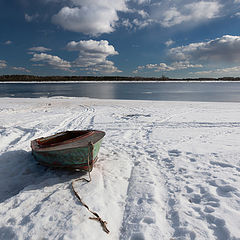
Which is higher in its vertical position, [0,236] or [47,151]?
[47,151]

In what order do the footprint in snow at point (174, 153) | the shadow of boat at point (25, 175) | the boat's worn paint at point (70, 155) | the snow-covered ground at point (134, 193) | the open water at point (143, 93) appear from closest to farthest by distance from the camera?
the snow-covered ground at point (134, 193), the shadow of boat at point (25, 175), the boat's worn paint at point (70, 155), the footprint in snow at point (174, 153), the open water at point (143, 93)

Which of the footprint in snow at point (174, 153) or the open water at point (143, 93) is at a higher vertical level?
the open water at point (143, 93)

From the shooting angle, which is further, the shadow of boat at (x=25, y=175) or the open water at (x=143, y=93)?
the open water at (x=143, y=93)

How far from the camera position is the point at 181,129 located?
31.9ft

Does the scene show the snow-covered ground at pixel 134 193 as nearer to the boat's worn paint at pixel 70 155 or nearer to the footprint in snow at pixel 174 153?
the footprint in snow at pixel 174 153

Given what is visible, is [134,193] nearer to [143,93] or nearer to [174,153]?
[174,153]

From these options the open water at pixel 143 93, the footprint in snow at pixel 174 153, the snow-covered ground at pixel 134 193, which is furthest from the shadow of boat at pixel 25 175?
the open water at pixel 143 93

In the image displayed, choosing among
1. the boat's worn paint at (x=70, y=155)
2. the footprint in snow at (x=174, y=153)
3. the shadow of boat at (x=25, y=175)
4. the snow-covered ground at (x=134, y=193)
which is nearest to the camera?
the snow-covered ground at (x=134, y=193)

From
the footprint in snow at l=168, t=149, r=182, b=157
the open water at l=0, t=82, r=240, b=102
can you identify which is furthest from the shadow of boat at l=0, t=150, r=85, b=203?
the open water at l=0, t=82, r=240, b=102

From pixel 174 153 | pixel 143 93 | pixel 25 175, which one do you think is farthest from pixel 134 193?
pixel 143 93

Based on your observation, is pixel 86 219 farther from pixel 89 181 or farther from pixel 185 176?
pixel 185 176

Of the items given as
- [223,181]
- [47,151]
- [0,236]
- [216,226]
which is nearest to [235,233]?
[216,226]

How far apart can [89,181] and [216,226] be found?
3.05 m

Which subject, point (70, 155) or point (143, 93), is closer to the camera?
point (70, 155)
